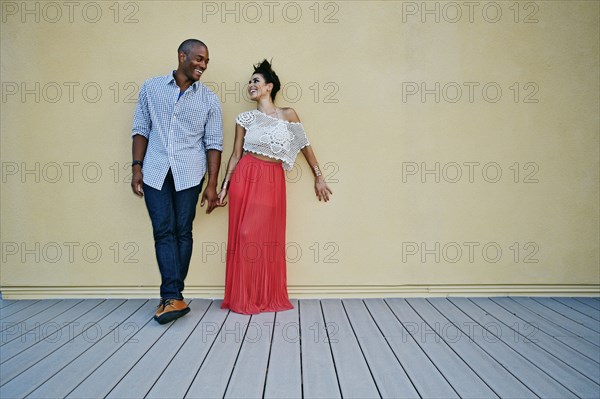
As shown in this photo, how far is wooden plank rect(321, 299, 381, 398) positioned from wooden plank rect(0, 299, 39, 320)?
197cm

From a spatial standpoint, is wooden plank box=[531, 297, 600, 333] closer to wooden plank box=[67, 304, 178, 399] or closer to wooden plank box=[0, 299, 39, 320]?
wooden plank box=[67, 304, 178, 399]

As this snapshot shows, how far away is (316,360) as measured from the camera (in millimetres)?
2076

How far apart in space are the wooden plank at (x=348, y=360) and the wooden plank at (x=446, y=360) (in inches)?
13.1

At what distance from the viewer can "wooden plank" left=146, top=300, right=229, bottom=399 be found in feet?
5.85

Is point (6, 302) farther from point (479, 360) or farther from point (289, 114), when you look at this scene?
point (479, 360)

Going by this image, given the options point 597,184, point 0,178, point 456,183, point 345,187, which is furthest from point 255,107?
point 597,184

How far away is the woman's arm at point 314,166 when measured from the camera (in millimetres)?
3006

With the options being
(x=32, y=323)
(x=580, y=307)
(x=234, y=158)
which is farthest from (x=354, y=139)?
(x=32, y=323)

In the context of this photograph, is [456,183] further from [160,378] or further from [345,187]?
[160,378]

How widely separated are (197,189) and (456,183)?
181 cm

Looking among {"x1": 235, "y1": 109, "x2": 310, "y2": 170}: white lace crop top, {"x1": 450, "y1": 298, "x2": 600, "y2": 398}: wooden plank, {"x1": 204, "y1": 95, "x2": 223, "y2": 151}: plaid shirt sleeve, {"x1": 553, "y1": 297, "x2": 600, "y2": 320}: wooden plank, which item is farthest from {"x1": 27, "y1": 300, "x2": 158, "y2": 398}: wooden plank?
{"x1": 553, "y1": 297, "x2": 600, "y2": 320}: wooden plank

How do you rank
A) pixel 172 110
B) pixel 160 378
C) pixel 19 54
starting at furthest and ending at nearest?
pixel 19 54 → pixel 172 110 → pixel 160 378

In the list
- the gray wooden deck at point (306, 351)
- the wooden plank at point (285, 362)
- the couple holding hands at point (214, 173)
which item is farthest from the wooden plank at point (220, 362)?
the couple holding hands at point (214, 173)

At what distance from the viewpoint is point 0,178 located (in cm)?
313
